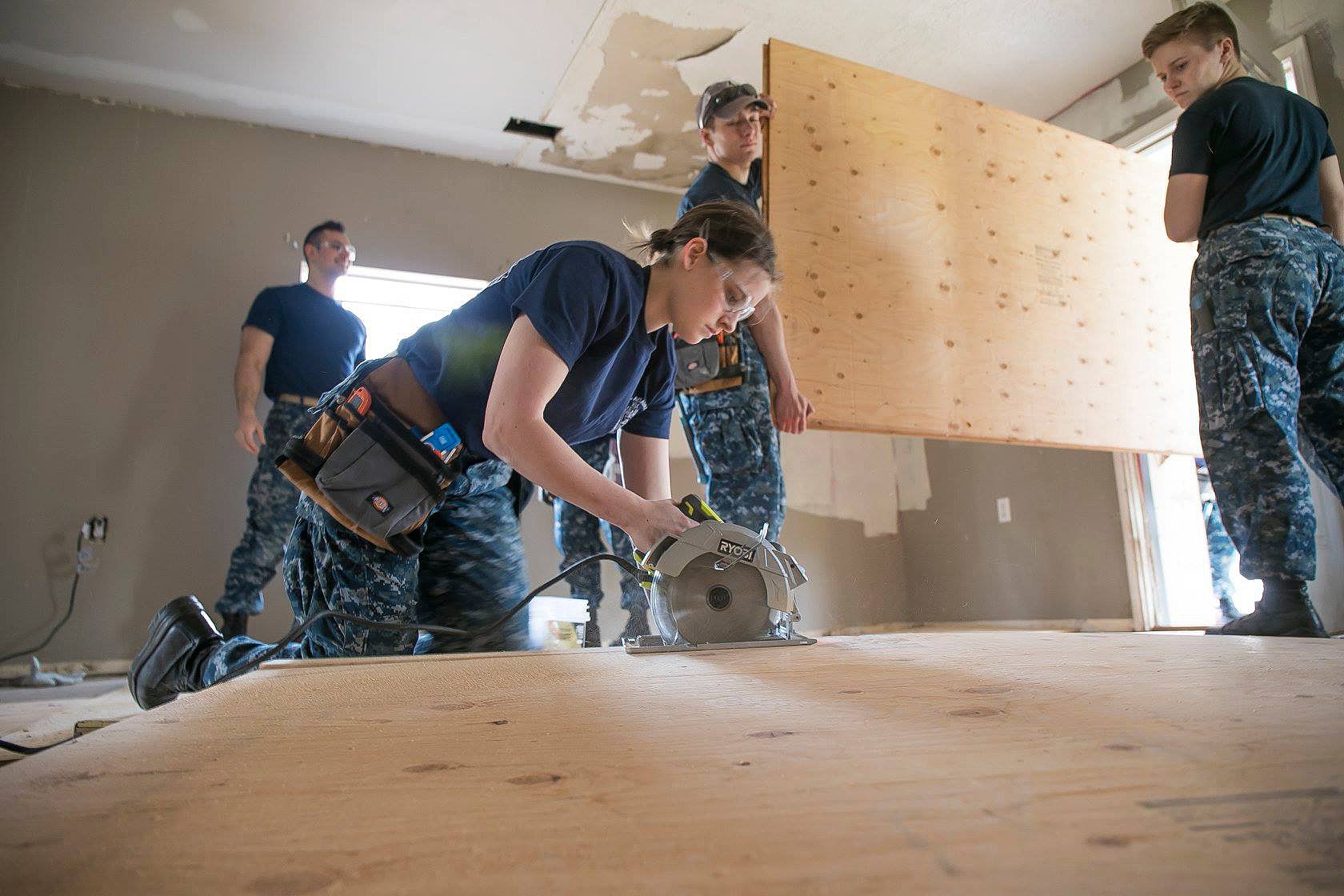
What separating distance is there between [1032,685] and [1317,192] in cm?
195

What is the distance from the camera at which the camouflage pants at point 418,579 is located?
4.88ft

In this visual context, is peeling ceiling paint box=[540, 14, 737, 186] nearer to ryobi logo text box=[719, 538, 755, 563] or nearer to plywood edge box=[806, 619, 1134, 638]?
plywood edge box=[806, 619, 1134, 638]

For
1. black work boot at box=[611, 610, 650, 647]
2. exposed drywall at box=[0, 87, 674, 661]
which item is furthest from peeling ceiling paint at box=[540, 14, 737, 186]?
black work boot at box=[611, 610, 650, 647]

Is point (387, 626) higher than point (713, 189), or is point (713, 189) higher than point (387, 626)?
point (713, 189)

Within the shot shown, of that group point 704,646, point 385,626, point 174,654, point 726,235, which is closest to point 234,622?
point 174,654

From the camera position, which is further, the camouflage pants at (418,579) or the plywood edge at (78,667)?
the plywood edge at (78,667)

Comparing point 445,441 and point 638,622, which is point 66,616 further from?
point 445,441

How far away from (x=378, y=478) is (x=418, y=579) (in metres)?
0.30

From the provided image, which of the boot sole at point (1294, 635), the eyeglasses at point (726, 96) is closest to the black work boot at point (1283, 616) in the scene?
the boot sole at point (1294, 635)

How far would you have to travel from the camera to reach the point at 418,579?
158 cm

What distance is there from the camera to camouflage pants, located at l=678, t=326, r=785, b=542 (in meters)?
2.18

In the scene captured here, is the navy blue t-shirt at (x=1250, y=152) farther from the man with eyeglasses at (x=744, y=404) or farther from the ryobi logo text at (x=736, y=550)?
the ryobi logo text at (x=736, y=550)

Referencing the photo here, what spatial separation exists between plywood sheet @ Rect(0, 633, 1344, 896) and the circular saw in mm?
431

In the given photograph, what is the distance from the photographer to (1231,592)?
293cm
